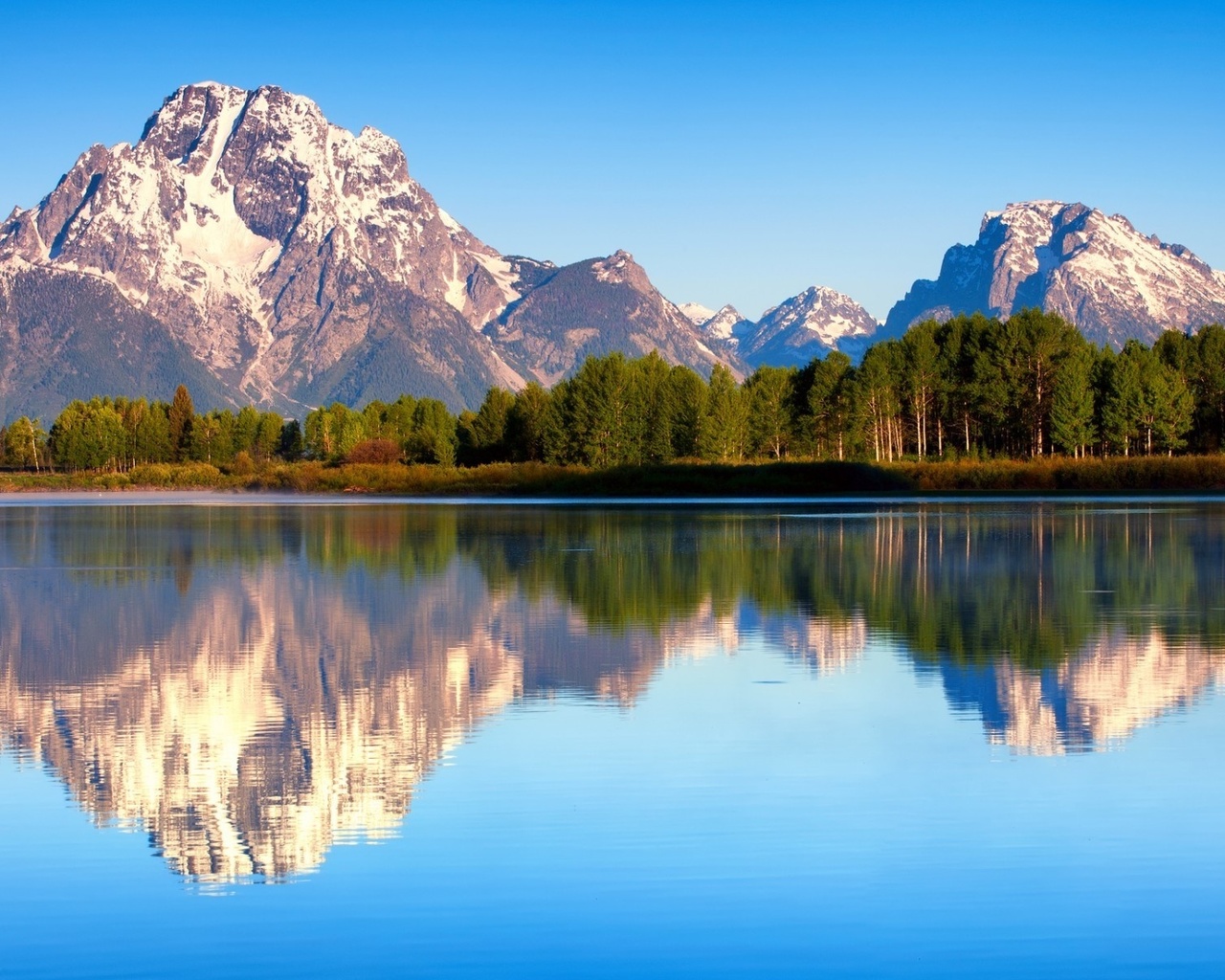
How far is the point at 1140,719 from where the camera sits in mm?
15906

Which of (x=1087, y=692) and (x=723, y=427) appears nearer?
(x=1087, y=692)

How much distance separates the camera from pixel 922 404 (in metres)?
118

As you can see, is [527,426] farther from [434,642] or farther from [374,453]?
[434,642]

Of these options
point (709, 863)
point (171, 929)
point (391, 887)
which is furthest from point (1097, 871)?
point (171, 929)

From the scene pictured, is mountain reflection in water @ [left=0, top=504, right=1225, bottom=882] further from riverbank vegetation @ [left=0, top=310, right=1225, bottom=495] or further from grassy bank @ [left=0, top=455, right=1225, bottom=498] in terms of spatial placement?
riverbank vegetation @ [left=0, top=310, right=1225, bottom=495]

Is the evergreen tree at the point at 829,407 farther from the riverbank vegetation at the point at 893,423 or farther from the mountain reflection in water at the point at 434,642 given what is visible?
the mountain reflection in water at the point at 434,642

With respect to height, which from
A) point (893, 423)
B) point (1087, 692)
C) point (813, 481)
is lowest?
point (1087, 692)

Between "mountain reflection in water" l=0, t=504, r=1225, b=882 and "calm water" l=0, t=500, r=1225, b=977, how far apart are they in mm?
92

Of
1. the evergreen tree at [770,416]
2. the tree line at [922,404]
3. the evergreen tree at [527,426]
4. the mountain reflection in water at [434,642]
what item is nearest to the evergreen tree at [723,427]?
the tree line at [922,404]

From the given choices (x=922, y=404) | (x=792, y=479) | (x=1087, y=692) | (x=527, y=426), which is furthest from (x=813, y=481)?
(x=1087, y=692)

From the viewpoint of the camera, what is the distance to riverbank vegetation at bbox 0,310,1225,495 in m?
103

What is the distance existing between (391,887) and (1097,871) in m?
4.93

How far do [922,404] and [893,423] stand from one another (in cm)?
310

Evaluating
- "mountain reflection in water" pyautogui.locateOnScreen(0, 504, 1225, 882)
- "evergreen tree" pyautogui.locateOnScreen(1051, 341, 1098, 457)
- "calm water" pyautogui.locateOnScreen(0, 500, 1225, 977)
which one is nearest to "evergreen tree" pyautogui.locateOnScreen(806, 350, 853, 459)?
"evergreen tree" pyautogui.locateOnScreen(1051, 341, 1098, 457)
